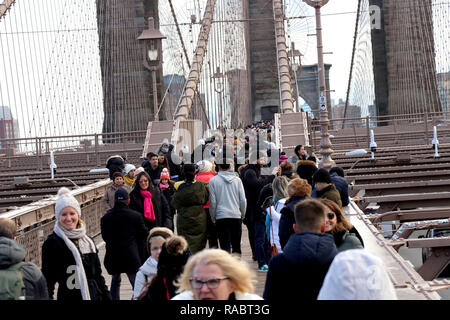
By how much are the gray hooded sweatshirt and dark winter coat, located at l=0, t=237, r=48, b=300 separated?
4.09m

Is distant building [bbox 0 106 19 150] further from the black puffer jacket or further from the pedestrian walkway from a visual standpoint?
the pedestrian walkway

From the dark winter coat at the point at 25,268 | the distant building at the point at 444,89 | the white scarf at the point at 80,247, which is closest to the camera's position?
the dark winter coat at the point at 25,268

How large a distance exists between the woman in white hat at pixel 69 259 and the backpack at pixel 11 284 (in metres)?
0.83

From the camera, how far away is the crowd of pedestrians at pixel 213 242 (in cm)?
325

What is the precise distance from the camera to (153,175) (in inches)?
444

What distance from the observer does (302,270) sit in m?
4.04

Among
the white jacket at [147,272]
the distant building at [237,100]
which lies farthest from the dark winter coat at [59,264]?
the distant building at [237,100]

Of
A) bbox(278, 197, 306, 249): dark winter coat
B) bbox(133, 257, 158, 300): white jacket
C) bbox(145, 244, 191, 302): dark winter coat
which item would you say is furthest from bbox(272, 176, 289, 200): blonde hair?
bbox(145, 244, 191, 302): dark winter coat

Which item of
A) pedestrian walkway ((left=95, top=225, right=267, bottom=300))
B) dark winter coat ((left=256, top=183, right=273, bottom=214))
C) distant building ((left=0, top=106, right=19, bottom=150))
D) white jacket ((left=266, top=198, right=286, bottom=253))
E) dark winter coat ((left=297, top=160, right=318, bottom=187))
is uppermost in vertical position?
distant building ((left=0, top=106, right=19, bottom=150))

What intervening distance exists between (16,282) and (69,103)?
25727 millimetres

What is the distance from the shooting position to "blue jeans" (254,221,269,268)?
9117 mm

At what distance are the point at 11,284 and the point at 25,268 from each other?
0.20m

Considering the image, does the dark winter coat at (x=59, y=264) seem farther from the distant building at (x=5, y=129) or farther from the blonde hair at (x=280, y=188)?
the distant building at (x=5, y=129)
